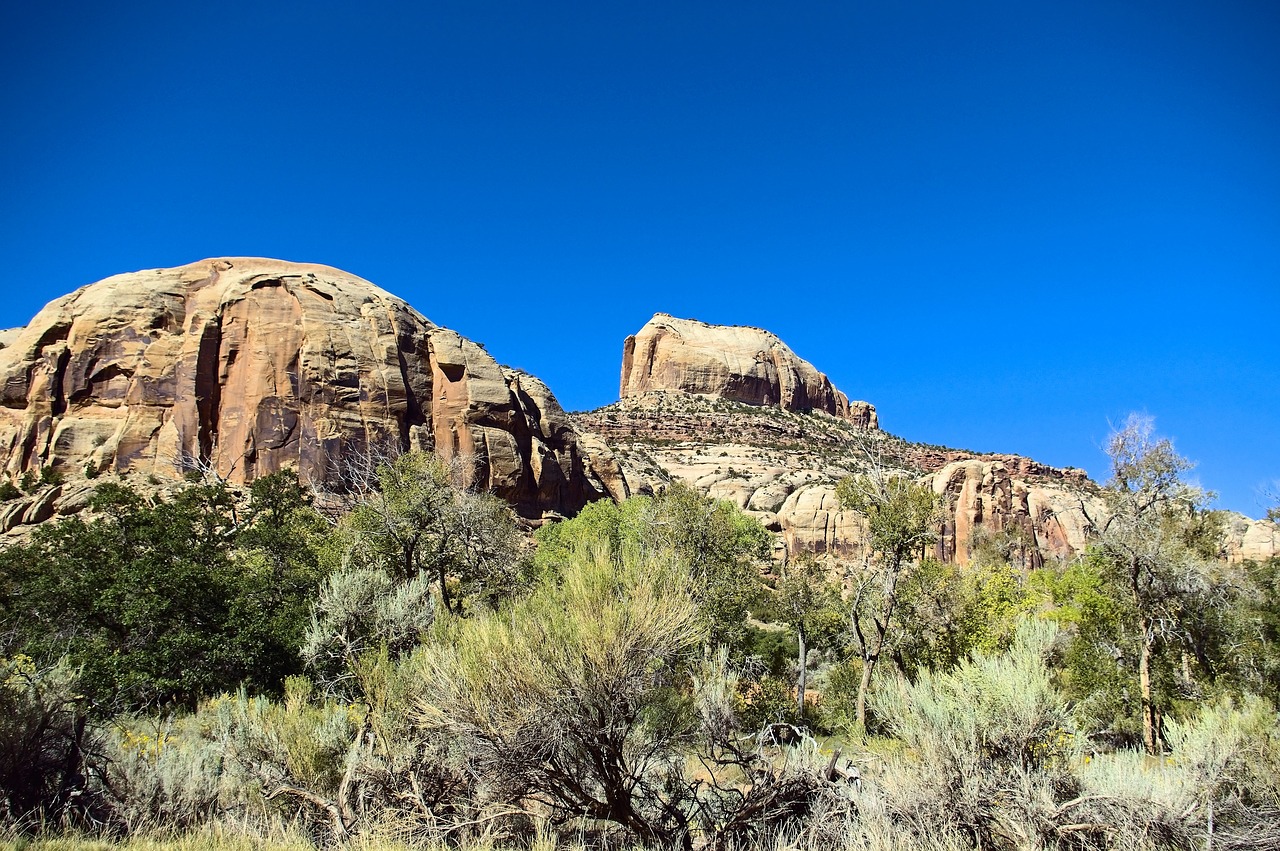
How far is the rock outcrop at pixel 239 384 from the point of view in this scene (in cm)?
3475

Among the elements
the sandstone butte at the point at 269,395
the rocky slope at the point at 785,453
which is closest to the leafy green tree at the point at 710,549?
the rocky slope at the point at 785,453

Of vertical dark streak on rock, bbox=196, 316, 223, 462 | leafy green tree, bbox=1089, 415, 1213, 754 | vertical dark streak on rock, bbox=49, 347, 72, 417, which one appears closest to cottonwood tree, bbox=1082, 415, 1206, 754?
leafy green tree, bbox=1089, 415, 1213, 754

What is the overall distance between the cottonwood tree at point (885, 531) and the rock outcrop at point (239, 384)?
28244mm

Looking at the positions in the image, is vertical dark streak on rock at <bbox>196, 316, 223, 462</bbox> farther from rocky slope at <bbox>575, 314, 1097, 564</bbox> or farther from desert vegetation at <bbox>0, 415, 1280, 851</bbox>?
rocky slope at <bbox>575, 314, 1097, 564</bbox>

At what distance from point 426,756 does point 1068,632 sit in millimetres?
17639

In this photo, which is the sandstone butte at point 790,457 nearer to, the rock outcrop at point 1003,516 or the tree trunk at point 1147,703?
the rock outcrop at point 1003,516

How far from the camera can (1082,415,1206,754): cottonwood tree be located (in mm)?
12984

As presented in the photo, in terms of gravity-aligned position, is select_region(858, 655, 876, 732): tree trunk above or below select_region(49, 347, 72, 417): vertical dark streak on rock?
below

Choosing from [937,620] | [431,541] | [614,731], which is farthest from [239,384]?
[614,731]

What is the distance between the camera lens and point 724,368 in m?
109

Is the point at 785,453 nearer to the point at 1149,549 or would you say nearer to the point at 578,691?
the point at 1149,549

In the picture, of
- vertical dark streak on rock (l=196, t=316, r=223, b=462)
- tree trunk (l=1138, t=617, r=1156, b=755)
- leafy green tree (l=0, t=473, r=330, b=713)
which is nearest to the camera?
tree trunk (l=1138, t=617, r=1156, b=755)

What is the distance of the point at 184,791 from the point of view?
25.1ft

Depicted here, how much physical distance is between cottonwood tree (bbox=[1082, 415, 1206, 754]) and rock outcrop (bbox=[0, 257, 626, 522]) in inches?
1216
